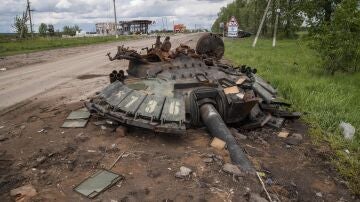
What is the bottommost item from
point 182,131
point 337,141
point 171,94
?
point 337,141

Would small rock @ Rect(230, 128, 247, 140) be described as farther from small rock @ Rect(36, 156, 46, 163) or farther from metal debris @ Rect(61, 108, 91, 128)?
small rock @ Rect(36, 156, 46, 163)

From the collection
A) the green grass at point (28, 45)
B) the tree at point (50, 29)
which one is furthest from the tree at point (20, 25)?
the tree at point (50, 29)

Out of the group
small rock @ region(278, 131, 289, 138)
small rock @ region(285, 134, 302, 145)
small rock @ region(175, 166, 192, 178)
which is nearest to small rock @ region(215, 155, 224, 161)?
small rock @ region(175, 166, 192, 178)

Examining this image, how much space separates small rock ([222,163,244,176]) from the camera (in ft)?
16.6

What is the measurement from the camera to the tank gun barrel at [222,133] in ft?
17.4

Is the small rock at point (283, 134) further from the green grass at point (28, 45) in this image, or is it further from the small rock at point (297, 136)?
the green grass at point (28, 45)

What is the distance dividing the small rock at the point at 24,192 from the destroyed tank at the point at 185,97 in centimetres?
189

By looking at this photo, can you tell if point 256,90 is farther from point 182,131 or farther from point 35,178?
point 35,178

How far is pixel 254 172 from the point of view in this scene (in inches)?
201

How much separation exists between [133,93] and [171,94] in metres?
0.65

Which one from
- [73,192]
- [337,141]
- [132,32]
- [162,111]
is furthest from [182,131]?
[132,32]

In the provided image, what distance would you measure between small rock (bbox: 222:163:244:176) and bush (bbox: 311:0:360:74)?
9604 mm

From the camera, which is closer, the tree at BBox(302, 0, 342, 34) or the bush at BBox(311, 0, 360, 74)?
the bush at BBox(311, 0, 360, 74)

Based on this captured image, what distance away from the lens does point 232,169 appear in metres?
5.13
